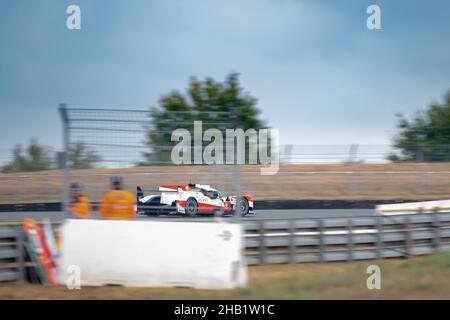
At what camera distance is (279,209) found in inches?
893

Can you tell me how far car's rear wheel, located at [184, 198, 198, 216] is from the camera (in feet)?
32.1

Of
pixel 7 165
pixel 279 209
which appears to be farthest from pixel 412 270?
pixel 7 165

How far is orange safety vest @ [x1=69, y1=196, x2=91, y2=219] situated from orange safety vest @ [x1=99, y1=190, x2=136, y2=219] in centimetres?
21

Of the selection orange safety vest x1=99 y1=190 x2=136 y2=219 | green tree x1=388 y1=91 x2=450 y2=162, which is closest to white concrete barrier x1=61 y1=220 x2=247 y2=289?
orange safety vest x1=99 y1=190 x2=136 y2=219

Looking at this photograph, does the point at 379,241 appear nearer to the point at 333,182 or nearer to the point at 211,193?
the point at 211,193

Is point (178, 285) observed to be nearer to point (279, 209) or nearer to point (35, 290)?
point (35, 290)

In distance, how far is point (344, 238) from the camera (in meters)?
12.2

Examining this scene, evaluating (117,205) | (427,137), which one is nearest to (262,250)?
(117,205)

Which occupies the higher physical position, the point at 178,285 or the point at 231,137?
the point at 231,137

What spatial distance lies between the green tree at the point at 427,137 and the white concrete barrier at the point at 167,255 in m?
17.4

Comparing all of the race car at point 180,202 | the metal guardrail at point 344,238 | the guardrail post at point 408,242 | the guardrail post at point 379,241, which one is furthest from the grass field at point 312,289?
the guardrail post at point 408,242

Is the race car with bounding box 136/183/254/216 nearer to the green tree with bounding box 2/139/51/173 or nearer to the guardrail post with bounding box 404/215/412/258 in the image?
the guardrail post with bounding box 404/215/412/258

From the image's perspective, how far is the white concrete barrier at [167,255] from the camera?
9.05m
